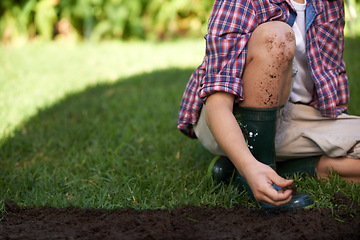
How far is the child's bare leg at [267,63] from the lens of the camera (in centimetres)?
139

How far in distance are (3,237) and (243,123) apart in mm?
847

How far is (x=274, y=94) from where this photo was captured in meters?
1.42

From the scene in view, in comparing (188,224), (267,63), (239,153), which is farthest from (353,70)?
(188,224)

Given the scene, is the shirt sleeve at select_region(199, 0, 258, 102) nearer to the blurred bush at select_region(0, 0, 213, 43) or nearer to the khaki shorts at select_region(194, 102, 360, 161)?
the khaki shorts at select_region(194, 102, 360, 161)

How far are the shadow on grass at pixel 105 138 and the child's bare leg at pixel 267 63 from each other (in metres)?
0.60

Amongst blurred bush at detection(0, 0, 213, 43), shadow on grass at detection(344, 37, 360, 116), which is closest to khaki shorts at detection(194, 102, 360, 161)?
shadow on grass at detection(344, 37, 360, 116)

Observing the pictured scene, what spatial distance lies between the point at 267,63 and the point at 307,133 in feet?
1.48

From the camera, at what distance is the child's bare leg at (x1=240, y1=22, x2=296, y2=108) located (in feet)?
4.56

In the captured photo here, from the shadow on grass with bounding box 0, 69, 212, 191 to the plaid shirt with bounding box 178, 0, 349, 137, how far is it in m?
0.34

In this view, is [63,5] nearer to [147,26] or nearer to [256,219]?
[147,26]

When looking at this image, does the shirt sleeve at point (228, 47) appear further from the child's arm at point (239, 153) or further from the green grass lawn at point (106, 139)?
the green grass lawn at point (106, 139)

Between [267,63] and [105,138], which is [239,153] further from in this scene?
[105,138]

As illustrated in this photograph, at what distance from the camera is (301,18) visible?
1.64m

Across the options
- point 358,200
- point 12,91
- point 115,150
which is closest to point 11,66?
point 12,91
